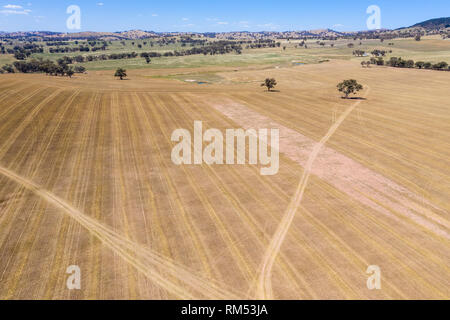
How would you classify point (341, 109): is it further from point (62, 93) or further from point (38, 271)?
point (62, 93)

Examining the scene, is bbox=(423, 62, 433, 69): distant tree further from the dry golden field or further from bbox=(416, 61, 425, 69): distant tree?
the dry golden field

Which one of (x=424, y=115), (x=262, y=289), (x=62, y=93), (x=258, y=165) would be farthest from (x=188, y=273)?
(x=62, y=93)

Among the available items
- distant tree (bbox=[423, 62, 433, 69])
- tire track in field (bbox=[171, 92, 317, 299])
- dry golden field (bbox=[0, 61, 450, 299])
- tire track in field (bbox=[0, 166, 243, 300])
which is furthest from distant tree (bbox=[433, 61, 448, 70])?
tire track in field (bbox=[0, 166, 243, 300])

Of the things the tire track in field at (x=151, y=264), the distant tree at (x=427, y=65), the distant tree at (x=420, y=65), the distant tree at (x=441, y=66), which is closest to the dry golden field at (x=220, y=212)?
the tire track in field at (x=151, y=264)

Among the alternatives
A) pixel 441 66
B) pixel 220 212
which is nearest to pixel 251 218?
pixel 220 212

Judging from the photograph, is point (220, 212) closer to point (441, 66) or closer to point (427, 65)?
point (441, 66)

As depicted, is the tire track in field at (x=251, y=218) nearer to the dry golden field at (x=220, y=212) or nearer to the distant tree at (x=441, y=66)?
the dry golden field at (x=220, y=212)

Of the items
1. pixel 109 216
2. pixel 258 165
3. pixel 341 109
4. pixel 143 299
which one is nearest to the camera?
pixel 143 299
